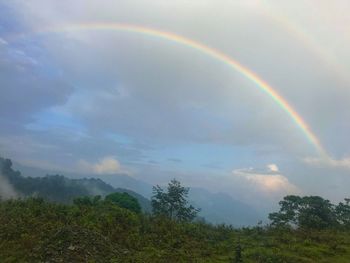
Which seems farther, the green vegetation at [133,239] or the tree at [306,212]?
the tree at [306,212]

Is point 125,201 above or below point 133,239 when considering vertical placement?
above

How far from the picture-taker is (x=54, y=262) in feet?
44.8

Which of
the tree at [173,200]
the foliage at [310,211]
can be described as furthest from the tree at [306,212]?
the tree at [173,200]

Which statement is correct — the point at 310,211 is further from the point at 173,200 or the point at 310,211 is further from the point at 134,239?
the point at 134,239

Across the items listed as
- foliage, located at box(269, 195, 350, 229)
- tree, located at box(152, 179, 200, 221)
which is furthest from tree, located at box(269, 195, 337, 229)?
tree, located at box(152, 179, 200, 221)

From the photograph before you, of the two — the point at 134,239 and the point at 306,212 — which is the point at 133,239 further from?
the point at 306,212

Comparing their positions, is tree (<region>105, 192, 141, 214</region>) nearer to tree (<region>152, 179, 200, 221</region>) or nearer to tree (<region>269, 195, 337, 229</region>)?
tree (<region>152, 179, 200, 221</region>)

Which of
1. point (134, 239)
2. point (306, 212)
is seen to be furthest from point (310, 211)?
point (134, 239)

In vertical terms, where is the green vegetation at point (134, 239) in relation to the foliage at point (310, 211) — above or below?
below

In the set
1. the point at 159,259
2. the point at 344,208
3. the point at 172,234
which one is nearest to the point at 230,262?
the point at 159,259

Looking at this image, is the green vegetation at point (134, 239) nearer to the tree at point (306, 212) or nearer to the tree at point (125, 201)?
the tree at point (306, 212)

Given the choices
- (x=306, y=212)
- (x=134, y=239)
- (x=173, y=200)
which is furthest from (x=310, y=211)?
(x=134, y=239)

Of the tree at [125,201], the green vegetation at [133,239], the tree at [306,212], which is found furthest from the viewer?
the tree at [125,201]

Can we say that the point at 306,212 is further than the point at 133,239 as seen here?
Yes
